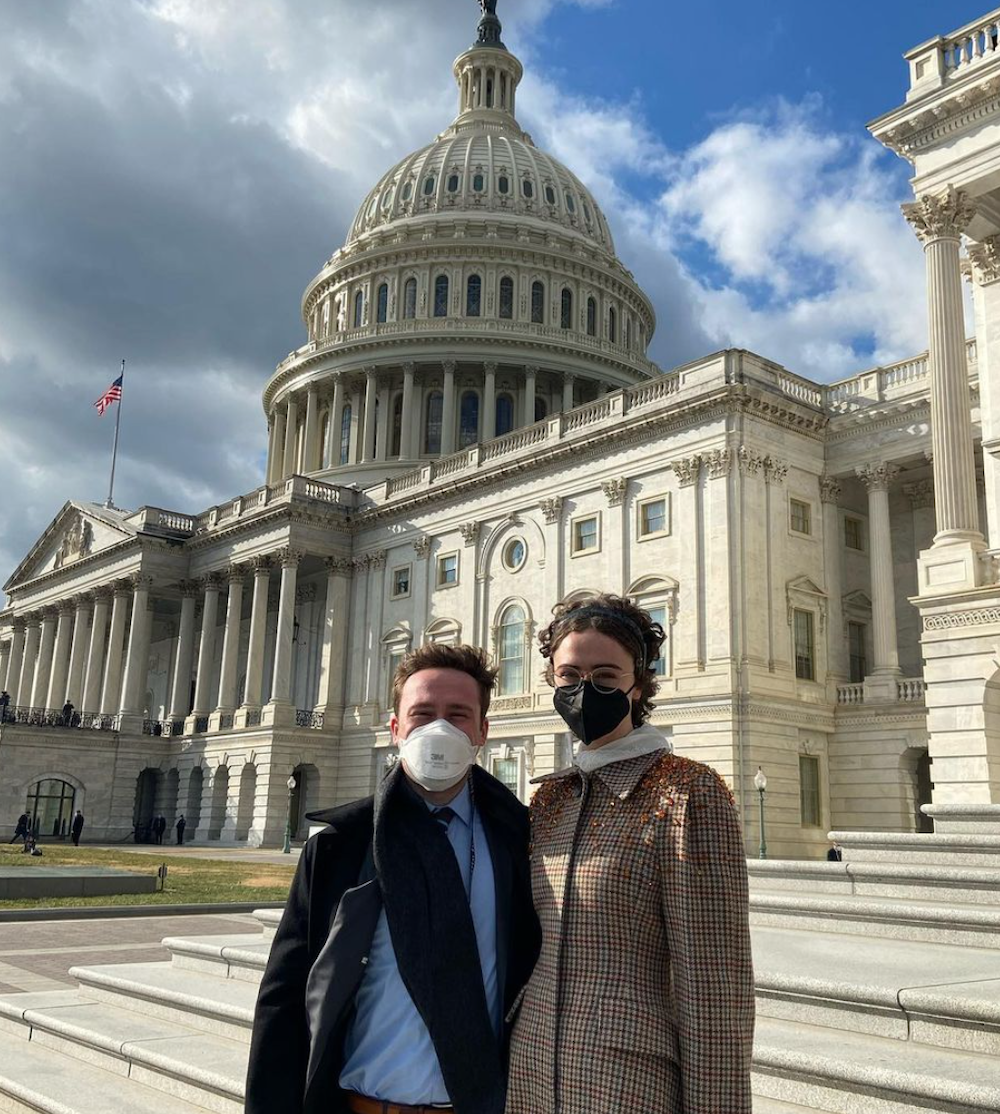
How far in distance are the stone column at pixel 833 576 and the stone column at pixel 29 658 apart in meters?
59.2

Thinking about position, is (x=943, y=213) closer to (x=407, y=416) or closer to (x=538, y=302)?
(x=407, y=416)

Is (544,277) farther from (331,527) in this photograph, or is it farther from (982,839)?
(982,839)

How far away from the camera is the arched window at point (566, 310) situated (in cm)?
8256

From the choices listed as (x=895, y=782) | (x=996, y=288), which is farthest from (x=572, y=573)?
(x=996, y=288)

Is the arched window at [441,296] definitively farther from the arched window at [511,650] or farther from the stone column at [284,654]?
the arched window at [511,650]

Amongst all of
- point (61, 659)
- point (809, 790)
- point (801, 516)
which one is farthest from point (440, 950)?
point (61, 659)

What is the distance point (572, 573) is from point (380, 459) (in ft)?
104

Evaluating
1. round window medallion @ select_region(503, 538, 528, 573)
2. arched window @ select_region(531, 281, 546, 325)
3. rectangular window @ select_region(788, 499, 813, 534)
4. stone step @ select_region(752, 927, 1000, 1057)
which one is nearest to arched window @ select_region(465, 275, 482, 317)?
arched window @ select_region(531, 281, 546, 325)

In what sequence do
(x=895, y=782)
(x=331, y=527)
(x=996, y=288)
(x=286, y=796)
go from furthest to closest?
1. (x=331, y=527)
2. (x=286, y=796)
3. (x=895, y=782)
4. (x=996, y=288)

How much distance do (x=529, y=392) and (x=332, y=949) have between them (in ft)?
244

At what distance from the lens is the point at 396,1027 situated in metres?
3.78

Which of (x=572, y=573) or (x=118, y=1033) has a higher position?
(x=572, y=573)

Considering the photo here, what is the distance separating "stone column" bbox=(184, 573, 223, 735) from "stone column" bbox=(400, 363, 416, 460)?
16.0m

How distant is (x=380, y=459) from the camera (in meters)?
75.4
